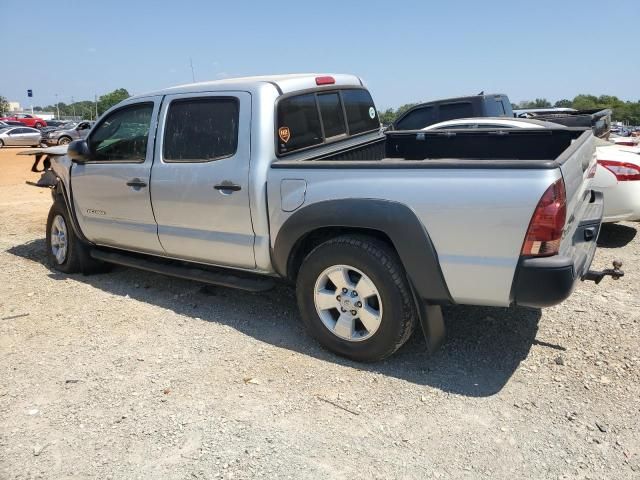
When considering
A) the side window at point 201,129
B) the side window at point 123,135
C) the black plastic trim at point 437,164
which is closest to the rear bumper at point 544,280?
the black plastic trim at point 437,164

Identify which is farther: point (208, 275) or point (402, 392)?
point (208, 275)

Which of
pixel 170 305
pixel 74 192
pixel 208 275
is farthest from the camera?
pixel 74 192

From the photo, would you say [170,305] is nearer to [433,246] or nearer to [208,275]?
[208,275]

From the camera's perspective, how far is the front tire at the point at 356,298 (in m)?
3.25

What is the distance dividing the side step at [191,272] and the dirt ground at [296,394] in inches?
13.1

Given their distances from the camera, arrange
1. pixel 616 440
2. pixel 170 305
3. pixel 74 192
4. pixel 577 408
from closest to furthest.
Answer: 1. pixel 616 440
2. pixel 577 408
3. pixel 170 305
4. pixel 74 192

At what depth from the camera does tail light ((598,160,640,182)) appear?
574 cm

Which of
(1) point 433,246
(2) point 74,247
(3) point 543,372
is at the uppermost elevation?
(1) point 433,246

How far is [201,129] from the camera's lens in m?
4.07

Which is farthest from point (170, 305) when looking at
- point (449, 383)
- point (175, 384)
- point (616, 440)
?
point (616, 440)

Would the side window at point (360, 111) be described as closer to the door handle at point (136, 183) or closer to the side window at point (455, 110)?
the door handle at point (136, 183)

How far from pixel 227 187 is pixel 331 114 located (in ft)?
4.01

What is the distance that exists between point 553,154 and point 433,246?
2.09 meters

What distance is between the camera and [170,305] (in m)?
4.64
